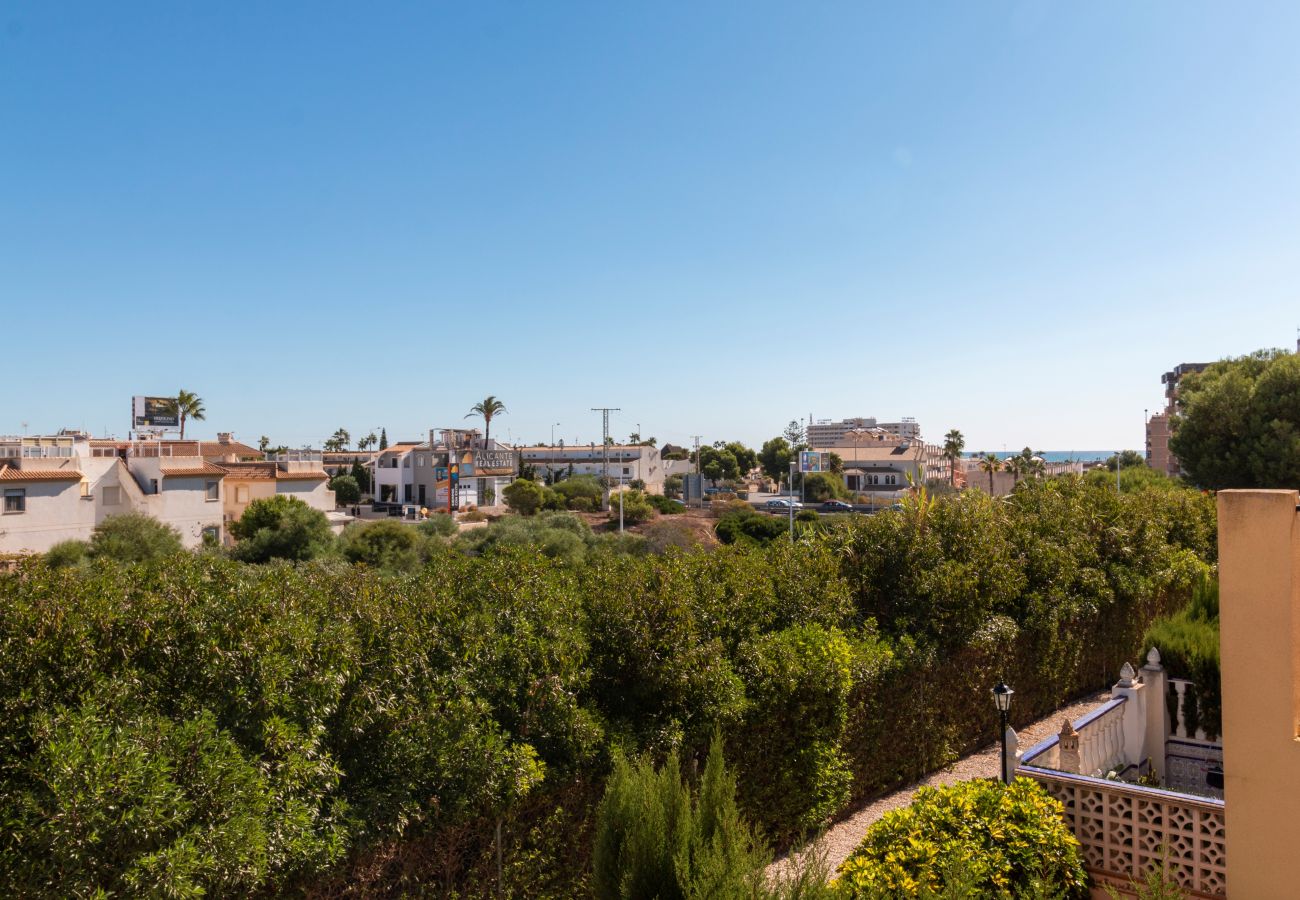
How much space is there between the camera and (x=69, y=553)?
1223 inches

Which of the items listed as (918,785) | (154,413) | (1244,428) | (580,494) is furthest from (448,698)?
(154,413)

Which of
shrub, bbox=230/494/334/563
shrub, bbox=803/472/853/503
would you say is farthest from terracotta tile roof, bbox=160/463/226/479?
shrub, bbox=803/472/853/503

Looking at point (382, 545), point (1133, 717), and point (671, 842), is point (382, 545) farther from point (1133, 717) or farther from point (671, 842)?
point (671, 842)

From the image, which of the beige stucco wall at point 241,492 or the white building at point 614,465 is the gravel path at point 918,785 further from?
the white building at point 614,465

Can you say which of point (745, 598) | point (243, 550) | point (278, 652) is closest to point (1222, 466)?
point (745, 598)

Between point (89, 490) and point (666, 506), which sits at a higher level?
point (89, 490)

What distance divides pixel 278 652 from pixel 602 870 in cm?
231

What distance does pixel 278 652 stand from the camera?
16.6 feet

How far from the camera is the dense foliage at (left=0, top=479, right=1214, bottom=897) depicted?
4176 millimetres

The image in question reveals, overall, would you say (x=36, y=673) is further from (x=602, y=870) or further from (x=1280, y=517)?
(x=1280, y=517)

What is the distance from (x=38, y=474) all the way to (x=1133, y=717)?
126 ft

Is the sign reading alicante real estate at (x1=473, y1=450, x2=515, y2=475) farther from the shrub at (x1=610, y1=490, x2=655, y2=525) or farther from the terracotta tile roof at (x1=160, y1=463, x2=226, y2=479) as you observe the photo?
the terracotta tile roof at (x1=160, y1=463, x2=226, y2=479)

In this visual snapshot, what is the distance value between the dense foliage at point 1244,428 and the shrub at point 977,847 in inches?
1070

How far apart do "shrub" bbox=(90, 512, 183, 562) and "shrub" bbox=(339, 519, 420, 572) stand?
6779 mm
